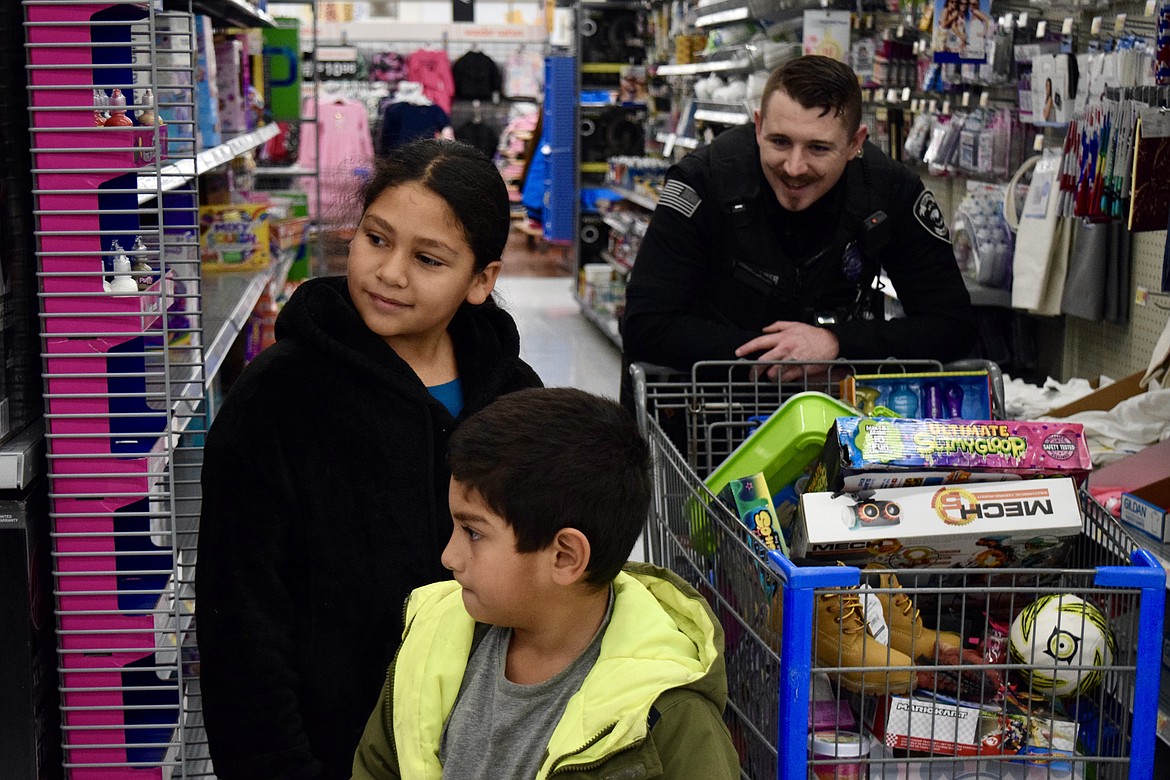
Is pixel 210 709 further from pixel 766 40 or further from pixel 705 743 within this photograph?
pixel 766 40

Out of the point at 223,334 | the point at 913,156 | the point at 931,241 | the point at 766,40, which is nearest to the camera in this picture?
the point at 931,241

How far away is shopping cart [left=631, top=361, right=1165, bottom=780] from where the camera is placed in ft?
5.35

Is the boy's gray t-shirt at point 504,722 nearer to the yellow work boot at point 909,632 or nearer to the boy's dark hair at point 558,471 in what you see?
the boy's dark hair at point 558,471

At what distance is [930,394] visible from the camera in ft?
7.70

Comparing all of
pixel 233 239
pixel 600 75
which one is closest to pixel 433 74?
pixel 600 75

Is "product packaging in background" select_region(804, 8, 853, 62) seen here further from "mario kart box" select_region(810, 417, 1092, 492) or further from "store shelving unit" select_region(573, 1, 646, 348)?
"store shelving unit" select_region(573, 1, 646, 348)

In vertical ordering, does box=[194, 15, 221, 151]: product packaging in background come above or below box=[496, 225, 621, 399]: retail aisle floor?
above

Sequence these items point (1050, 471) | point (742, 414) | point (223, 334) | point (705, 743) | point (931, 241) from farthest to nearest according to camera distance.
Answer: point (223, 334) < point (931, 241) < point (742, 414) < point (1050, 471) < point (705, 743)

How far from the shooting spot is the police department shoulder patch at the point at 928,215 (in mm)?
2838

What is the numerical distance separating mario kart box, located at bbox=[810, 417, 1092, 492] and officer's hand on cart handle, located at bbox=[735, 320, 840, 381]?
0.67 metres

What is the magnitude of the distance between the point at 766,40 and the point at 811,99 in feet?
13.8

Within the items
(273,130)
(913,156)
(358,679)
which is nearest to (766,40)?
(913,156)

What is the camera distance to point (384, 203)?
69.6 inches

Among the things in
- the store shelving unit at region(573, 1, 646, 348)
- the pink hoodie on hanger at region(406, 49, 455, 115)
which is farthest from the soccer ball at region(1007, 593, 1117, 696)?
the pink hoodie on hanger at region(406, 49, 455, 115)
